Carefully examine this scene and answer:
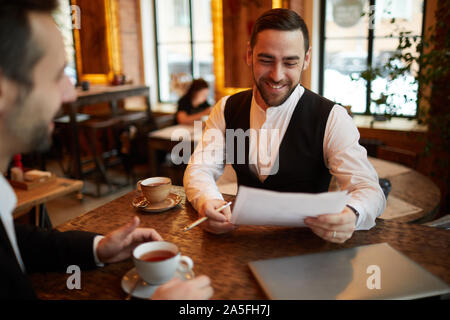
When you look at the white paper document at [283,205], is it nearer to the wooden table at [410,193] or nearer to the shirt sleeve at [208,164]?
the shirt sleeve at [208,164]

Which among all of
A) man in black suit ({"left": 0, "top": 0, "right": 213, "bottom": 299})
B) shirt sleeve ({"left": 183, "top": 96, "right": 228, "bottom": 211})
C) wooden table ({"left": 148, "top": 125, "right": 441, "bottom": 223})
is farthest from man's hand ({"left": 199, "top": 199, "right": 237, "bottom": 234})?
wooden table ({"left": 148, "top": 125, "right": 441, "bottom": 223})

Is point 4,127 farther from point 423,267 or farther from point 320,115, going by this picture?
point 320,115

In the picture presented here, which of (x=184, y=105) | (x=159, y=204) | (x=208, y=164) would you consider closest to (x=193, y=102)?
(x=184, y=105)

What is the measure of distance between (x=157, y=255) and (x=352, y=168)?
0.79 meters

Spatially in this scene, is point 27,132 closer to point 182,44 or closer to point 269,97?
point 269,97

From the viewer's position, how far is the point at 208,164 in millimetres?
1646

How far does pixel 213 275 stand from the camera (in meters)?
0.91

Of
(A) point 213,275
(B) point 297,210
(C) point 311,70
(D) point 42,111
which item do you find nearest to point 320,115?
(B) point 297,210

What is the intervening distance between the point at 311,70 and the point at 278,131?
10.0 feet

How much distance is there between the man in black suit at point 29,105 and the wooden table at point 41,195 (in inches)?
59.2

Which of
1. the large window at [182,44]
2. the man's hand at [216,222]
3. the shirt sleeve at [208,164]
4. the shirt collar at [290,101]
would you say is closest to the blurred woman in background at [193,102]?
the large window at [182,44]

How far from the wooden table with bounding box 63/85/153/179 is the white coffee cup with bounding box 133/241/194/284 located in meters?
3.70
